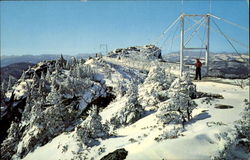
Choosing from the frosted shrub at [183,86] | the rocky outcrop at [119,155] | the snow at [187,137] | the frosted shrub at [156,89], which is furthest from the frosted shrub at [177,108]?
the frosted shrub at [156,89]

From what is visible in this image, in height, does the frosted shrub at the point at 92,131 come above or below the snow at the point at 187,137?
below

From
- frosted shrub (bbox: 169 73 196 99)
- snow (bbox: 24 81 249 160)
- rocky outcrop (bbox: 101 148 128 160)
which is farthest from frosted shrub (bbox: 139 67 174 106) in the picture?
rocky outcrop (bbox: 101 148 128 160)

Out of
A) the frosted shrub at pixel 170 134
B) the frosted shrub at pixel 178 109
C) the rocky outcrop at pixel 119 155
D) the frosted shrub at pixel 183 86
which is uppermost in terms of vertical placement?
the frosted shrub at pixel 183 86

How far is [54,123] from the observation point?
93.5 ft

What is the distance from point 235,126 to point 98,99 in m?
44.3

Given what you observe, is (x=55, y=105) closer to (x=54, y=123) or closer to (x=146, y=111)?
(x=54, y=123)

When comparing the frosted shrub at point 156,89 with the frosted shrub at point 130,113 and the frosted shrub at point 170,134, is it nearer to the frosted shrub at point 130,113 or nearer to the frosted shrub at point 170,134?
the frosted shrub at point 130,113

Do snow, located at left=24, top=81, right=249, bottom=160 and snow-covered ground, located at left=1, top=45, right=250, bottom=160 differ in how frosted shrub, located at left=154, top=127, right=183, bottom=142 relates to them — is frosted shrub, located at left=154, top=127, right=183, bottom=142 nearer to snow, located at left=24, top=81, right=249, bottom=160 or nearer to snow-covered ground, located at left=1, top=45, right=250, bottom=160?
snow-covered ground, located at left=1, top=45, right=250, bottom=160

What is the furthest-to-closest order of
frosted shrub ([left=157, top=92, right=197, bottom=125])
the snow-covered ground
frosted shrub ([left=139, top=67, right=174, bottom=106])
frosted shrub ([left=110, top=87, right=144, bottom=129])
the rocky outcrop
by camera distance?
frosted shrub ([left=139, top=67, right=174, bottom=106]) → frosted shrub ([left=110, top=87, right=144, bottom=129]) → frosted shrub ([left=157, top=92, right=197, bottom=125]) → the rocky outcrop → the snow-covered ground

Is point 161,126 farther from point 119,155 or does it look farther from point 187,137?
point 119,155

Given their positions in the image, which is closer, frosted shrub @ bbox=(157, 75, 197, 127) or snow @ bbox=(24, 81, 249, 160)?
snow @ bbox=(24, 81, 249, 160)

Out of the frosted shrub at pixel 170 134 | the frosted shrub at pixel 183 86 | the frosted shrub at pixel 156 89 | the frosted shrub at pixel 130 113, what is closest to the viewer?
the frosted shrub at pixel 170 134

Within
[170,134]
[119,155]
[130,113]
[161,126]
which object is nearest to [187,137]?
[170,134]

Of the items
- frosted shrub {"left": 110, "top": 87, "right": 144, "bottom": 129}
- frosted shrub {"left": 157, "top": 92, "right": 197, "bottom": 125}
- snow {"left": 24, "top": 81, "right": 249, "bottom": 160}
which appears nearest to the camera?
snow {"left": 24, "top": 81, "right": 249, "bottom": 160}
